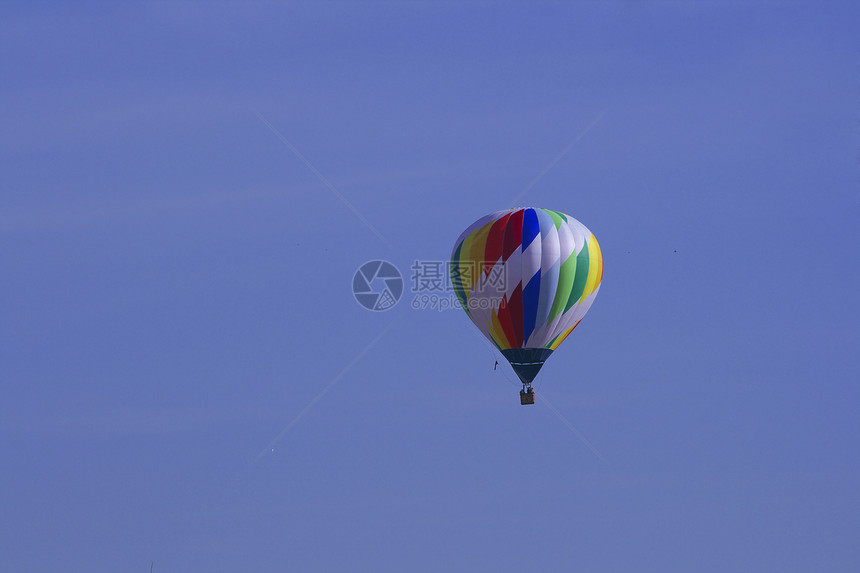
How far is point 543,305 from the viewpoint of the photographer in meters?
103

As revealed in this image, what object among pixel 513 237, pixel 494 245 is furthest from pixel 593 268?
pixel 494 245

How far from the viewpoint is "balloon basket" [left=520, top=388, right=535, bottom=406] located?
104 m

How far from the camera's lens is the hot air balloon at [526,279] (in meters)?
102

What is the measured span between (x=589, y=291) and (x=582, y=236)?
267cm

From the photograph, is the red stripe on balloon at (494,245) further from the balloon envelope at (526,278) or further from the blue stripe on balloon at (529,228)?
the blue stripe on balloon at (529,228)

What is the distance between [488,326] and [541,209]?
595cm

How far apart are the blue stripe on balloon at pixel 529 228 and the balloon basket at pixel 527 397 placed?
275 inches

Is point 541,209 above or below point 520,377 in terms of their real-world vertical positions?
above

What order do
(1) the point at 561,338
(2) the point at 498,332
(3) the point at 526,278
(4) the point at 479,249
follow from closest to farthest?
(3) the point at 526,278 → (4) the point at 479,249 → (2) the point at 498,332 → (1) the point at 561,338

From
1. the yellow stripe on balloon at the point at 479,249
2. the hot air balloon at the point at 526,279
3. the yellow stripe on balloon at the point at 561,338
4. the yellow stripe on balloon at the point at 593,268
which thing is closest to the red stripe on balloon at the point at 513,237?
the hot air balloon at the point at 526,279

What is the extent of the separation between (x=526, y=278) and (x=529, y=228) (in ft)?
7.57

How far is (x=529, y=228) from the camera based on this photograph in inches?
4033

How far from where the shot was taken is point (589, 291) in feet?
342

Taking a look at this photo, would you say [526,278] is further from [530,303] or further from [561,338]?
[561,338]
